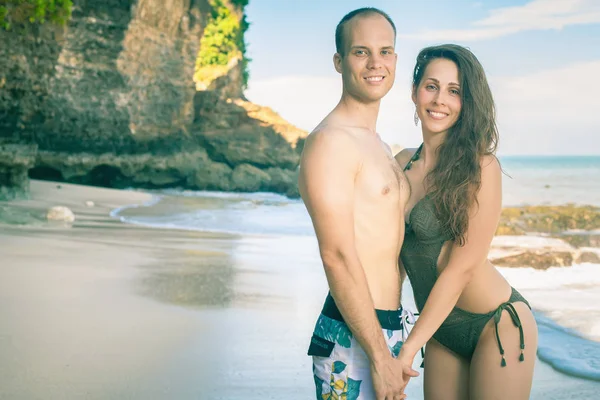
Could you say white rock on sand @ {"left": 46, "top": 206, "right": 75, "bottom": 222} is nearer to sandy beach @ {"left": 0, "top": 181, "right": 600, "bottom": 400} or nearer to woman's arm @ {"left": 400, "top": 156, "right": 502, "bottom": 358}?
sandy beach @ {"left": 0, "top": 181, "right": 600, "bottom": 400}

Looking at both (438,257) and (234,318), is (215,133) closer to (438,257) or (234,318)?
(234,318)

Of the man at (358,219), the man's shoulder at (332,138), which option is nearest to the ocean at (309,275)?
the man at (358,219)

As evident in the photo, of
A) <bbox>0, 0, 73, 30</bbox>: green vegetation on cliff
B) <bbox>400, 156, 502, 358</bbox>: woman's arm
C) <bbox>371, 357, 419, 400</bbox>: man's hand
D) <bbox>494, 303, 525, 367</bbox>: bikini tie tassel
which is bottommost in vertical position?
<bbox>371, 357, 419, 400</bbox>: man's hand

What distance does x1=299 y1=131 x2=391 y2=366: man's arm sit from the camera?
2.57m

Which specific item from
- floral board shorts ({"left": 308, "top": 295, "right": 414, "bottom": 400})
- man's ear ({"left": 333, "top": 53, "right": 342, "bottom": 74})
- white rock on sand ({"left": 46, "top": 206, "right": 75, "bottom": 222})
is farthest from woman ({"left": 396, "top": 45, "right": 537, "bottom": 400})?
white rock on sand ({"left": 46, "top": 206, "right": 75, "bottom": 222})

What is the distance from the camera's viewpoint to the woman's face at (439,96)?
Answer: 9.95ft

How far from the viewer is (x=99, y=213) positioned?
47.9ft

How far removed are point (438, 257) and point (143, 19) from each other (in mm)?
22868

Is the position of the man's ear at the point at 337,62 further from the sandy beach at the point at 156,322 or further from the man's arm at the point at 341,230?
the sandy beach at the point at 156,322

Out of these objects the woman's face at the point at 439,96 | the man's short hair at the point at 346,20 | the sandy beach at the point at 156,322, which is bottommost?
the sandy beach at the point at 156,322

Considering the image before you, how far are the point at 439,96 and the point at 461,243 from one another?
0.63 metres

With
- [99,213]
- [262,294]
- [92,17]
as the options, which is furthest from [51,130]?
[262,294]

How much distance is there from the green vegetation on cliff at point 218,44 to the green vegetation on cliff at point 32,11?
17917mm

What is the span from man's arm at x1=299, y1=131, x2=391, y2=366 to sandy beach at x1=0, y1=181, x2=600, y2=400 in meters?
1.59
